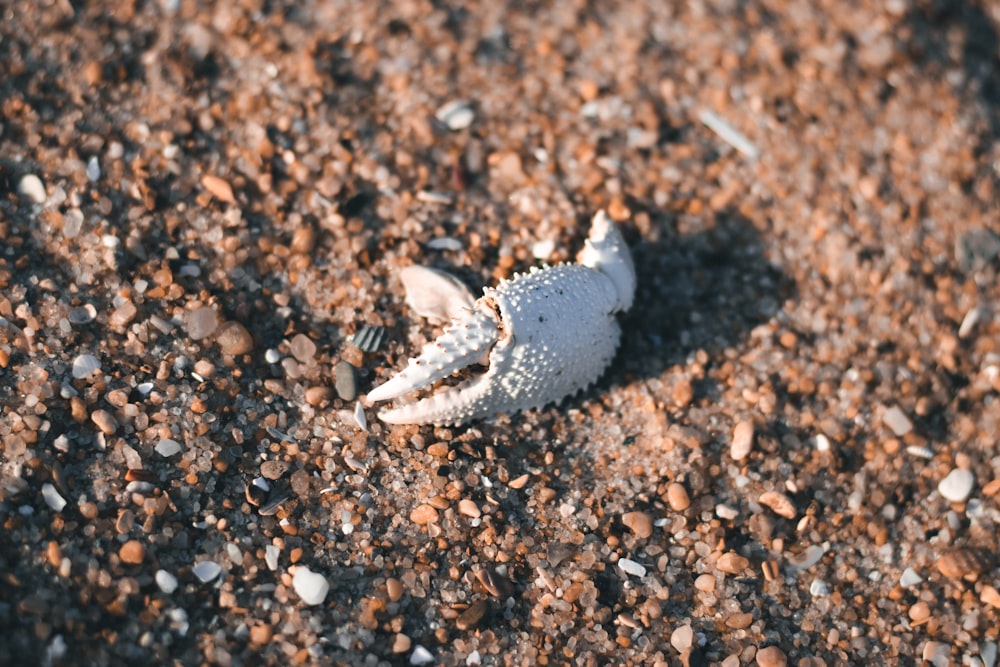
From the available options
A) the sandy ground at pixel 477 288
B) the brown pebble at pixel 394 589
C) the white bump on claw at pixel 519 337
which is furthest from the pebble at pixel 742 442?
the brown pebble at pixel 394 589

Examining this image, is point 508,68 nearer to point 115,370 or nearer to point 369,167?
point 369,167

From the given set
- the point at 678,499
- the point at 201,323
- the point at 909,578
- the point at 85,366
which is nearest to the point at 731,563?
the point at 678,499

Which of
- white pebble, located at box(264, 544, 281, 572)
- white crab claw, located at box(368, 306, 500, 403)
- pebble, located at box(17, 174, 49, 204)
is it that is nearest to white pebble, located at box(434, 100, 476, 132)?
white crab claw, located at box(368, 306, 500, 403)

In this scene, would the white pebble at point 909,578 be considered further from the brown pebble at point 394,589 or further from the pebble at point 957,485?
the brown pebble at point 394,589

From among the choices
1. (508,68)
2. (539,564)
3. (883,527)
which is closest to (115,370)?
(539,564)

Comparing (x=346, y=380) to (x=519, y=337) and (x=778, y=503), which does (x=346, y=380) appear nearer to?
(x=519, y=337)

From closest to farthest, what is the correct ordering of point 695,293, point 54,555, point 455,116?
point 54,555
point 695,293
point 455,116
